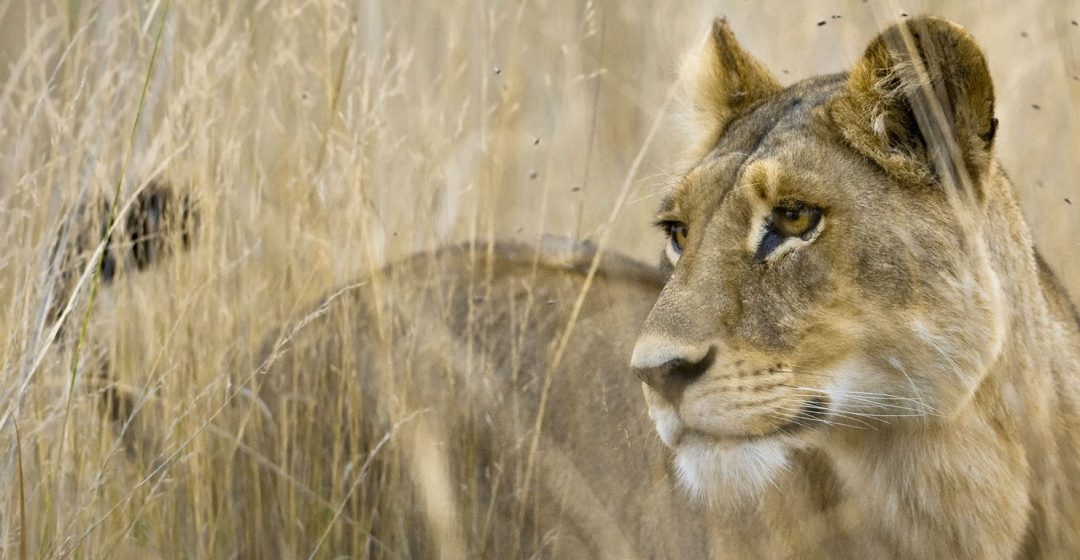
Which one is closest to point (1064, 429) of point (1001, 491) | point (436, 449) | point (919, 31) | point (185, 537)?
point (1001, 491)

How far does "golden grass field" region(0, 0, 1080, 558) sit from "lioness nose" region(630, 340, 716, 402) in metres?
0.75

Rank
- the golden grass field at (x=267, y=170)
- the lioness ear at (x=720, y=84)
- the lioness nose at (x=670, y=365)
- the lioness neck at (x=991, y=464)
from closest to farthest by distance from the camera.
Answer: the lioness nose at (x=670, y=365) < the lioness neck at (x=991, y=464) < the golden grass field at (x=267, y=170) < the lioness ear at (x=720, y=84)

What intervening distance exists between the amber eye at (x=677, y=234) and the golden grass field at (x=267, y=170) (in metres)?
0.18

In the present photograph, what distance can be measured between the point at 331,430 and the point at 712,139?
4.66 ft

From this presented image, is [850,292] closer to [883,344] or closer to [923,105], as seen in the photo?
[883,344]

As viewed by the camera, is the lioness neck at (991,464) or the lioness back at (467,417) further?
the lioness back at (467,417)

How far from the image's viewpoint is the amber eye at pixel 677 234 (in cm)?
300

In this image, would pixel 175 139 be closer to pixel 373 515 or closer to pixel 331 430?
pixel 331 430

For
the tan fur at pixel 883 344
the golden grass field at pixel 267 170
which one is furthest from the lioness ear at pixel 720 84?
the tan fur at pixel 883 344

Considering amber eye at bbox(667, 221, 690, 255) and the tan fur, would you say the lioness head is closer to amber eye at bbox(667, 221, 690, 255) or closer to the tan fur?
the tan fur

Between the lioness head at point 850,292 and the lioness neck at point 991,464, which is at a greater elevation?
the lioness head at point 850,292

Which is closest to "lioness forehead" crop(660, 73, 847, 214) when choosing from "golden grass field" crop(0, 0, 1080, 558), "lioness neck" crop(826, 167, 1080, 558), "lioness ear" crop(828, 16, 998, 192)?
"lioness ear" crop(828, 16, 998, 192)

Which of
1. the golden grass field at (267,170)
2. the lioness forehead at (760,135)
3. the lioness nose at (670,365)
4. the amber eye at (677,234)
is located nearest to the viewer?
the lioness nose at (670,365)

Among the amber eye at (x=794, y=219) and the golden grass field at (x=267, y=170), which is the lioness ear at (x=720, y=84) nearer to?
the golden grass field at (x=267, y=170)
